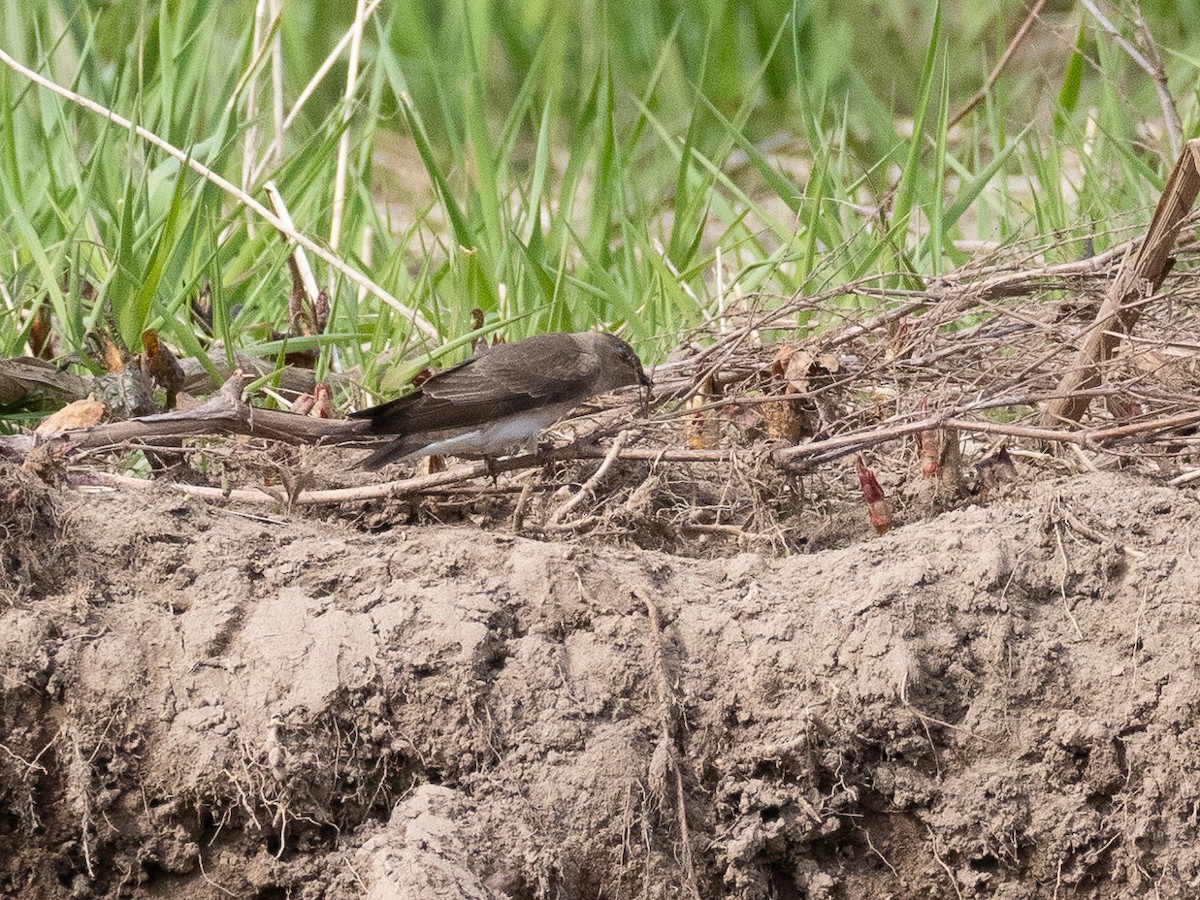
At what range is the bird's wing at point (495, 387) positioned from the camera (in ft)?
12.2

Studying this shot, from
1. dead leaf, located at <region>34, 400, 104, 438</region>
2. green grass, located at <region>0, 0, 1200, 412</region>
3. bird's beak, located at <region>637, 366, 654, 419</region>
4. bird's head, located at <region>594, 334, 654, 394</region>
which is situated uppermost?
green grass, located at <region>0, 0, 1200, 412</region>

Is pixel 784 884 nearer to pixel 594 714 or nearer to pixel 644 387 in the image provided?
pixel 594 714

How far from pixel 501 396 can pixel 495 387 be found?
0.06 metres

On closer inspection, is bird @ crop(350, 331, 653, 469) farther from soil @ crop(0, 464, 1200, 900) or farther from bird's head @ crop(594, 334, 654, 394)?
soil @ crop(0, 464, 1200, 900)

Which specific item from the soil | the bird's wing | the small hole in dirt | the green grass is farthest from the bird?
the small hole in dirt

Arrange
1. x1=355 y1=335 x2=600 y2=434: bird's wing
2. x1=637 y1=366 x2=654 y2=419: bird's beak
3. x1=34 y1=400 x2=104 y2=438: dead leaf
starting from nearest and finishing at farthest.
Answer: x1=34 y1=400 x2=104 y2=438: dead leaf
x1=355 y1=335 x2=600 y2=434: bird's wing
x1=637 y1=366 x2=654 y2=419: bird's beak

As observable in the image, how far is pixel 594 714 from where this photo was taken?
2.93 m

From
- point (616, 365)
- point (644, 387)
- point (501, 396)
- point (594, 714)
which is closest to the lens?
point (594, 714)

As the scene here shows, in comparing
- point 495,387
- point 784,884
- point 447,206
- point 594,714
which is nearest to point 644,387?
point 495,387

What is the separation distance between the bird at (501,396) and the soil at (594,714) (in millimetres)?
550

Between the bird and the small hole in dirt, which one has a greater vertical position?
the bird

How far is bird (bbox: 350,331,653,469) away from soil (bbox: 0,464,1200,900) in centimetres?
55

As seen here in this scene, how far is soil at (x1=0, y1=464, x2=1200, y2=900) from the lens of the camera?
8.98 feet

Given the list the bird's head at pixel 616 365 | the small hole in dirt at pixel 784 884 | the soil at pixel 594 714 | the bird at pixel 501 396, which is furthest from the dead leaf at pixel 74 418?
the small hole in dirt at pixel 784 884
